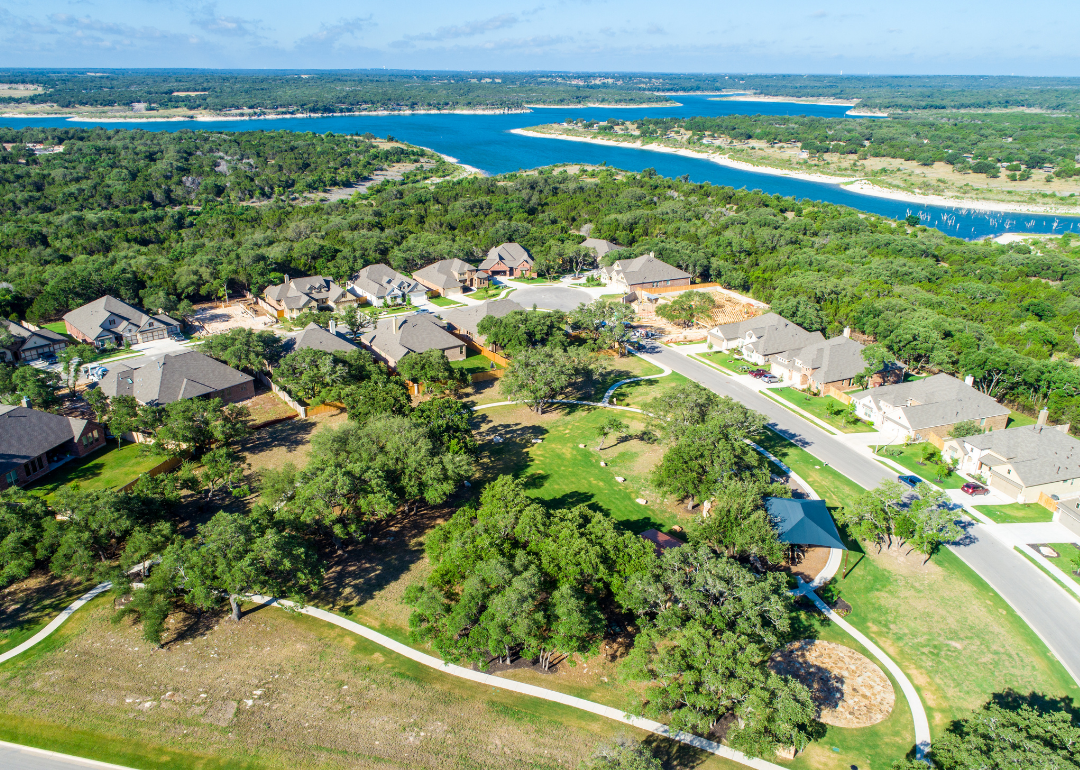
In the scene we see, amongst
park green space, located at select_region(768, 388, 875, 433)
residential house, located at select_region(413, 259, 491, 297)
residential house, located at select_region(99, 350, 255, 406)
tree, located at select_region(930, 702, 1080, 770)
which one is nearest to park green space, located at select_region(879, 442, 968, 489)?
park green space, located at select_region(768, 388, 875, 433)

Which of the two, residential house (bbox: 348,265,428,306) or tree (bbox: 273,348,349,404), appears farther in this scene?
residential house (bbox: 348,265,428,306)

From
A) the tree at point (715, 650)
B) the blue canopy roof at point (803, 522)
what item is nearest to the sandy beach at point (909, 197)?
the blue canopy roof at point (803, 522)

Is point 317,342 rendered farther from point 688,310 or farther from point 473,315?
point 688,310

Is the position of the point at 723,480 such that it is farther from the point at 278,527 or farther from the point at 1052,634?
the point at 278,527

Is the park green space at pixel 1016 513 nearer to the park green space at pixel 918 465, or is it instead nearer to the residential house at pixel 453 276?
the park green space at pixel 918 465

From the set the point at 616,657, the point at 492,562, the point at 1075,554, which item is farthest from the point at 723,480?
the point at 1075,554

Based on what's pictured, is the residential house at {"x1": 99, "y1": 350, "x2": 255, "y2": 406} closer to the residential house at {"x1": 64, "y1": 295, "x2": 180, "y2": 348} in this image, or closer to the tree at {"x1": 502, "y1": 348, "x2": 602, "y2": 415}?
the residential house at {"x1": 64, "y1": 295, "x2": 180, "y2": 348}
